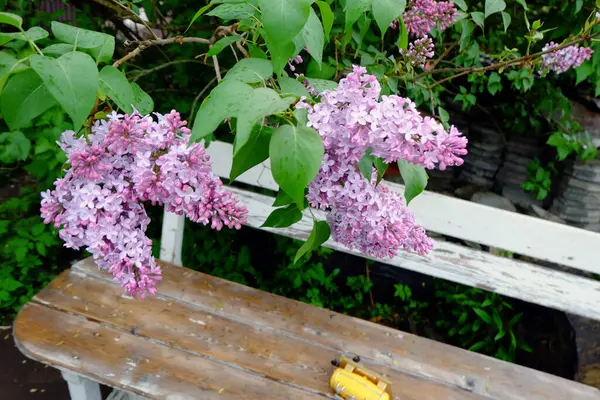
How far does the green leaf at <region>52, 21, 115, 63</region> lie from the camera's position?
0.75m

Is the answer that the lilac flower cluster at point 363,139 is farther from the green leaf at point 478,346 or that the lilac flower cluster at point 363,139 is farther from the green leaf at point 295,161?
the green leaf at point 478,346

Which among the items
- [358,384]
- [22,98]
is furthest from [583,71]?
[22,98]

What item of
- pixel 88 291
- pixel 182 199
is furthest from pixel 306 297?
pixel 182 199

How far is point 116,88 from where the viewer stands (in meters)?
0.75

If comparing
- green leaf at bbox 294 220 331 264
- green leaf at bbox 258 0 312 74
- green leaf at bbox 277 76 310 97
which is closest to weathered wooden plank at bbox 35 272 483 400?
green leaf at bbox 294 220 331 264

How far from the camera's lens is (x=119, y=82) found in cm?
76

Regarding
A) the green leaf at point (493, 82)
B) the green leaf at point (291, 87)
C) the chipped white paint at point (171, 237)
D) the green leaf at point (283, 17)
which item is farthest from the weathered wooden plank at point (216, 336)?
the green leaf at point (493, 82)

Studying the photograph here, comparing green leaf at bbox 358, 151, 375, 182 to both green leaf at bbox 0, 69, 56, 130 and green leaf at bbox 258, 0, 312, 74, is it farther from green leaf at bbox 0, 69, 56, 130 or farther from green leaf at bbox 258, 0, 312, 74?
green leaf at bbox 0, 69, 56, 130

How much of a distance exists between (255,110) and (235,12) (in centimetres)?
33

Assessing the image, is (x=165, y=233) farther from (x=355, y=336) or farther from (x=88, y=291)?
(x=355, y=336)

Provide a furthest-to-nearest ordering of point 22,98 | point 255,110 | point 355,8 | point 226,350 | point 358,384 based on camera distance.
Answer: point 226,350
point 358,384
point 355,8
point 22,98
point 255,110

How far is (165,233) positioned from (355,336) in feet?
2.72

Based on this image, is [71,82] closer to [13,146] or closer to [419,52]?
[419,52]

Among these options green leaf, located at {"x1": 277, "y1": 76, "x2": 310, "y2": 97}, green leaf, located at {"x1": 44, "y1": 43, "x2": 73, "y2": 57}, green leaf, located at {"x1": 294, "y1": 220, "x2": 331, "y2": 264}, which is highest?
green leaf, located at {"x1": 277, "y1": 76, "x2": 310, "y2": 97}
